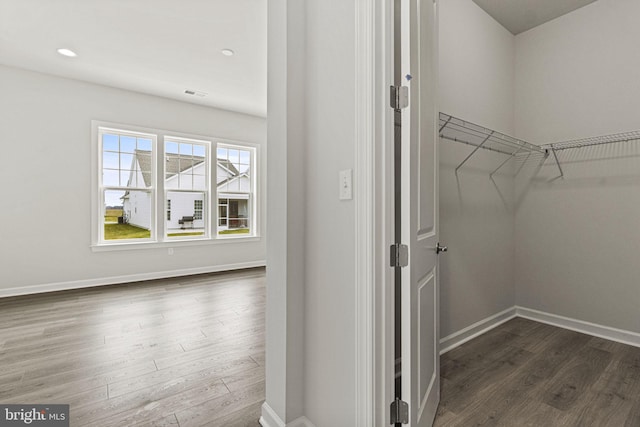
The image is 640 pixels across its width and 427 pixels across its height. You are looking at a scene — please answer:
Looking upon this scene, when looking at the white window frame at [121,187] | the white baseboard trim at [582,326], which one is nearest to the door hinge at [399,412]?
the white baseboard trim at [582,326]

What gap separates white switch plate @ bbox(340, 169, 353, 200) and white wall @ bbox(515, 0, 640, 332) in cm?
274

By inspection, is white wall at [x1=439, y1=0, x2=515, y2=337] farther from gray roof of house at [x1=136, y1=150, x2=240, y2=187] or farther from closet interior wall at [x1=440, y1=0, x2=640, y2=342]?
gray roof of house at [x1=136, y1=150, x2=240, y2=187]

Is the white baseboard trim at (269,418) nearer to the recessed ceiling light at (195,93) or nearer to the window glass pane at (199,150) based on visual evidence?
the recessed ceiling light at (195,93)

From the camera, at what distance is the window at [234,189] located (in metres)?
5.82

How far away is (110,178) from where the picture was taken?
4777 millimetres

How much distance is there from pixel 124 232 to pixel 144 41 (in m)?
2.90

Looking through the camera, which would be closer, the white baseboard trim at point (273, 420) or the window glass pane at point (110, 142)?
the white baseboard trim at point (273, 420)

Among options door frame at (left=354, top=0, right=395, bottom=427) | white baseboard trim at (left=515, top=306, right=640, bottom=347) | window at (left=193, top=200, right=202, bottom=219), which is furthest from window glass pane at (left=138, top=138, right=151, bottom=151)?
white baseboard trim at (left=515, top=306, right=640, bottom=347)

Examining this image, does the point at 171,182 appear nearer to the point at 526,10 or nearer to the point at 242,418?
the point at 242,418

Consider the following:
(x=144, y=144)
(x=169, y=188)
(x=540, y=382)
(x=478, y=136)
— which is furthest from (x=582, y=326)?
(x=144, y=144)

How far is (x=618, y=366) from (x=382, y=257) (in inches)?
90.5

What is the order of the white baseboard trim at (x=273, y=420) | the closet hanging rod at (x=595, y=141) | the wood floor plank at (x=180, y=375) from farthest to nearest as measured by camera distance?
the closet hanging rod at (x=595, y=141) < the wood floor plank at (x=180, y=375) < the white baseboard trim at (x=273, y=420)

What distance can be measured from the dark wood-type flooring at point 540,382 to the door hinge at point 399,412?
0.52 m

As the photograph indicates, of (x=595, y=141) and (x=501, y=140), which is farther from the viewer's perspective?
(x=501, y=140)
